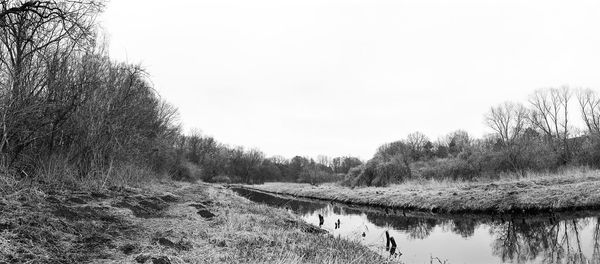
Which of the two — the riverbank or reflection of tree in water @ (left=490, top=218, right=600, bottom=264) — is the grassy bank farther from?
the riverbank

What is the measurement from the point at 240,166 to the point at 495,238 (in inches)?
3394

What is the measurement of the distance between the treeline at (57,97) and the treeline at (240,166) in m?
51.1

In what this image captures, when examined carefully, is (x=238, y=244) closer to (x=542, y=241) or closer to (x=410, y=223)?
(x=542, y=241)

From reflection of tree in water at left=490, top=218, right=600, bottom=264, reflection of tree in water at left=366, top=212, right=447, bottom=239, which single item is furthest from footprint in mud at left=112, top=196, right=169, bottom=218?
reflection of tree in water at left=490, top=218, right=600, bottom=264

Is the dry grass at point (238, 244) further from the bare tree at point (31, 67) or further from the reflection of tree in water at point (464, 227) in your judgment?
the reflection of tree in water at point (464, 227)

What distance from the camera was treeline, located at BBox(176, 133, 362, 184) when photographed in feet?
260

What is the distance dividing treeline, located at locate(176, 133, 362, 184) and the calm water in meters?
54.9

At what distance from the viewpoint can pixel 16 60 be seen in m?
9.20

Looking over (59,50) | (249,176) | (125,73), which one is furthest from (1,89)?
(249,176)

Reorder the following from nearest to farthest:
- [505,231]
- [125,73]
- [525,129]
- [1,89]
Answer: [1,89] < [505,231] < [125,73] < [525,129]

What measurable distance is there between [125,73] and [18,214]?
10.3 metres

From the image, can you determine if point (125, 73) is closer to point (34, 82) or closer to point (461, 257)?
point (34, 82)

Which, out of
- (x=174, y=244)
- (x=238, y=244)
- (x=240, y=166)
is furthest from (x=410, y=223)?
(x=240, y=166)

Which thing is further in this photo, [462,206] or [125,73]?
[462,206]
